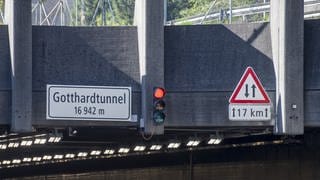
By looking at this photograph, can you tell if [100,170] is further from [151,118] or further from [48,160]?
[151,118]

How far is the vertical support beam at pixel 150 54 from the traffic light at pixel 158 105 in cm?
30

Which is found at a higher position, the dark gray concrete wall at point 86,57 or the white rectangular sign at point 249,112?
the dark gray concrete wall at point 86,57

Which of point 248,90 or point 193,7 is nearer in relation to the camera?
point 248,90

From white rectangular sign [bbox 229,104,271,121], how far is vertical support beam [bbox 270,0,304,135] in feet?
0.95

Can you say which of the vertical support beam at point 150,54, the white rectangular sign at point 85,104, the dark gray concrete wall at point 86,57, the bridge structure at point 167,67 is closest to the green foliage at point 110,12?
the bridge structure at point 167,67

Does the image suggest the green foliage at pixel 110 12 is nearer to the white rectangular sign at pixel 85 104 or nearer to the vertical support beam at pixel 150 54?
the vertical support beam at pixel 150 54

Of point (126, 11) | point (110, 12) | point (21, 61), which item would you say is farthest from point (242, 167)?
point (21, 61)

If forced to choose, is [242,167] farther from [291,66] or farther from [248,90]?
[248,90]

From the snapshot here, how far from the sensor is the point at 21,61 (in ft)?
74.6

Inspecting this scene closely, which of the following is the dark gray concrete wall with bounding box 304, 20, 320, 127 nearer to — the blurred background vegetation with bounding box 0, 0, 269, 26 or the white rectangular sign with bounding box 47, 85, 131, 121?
the blurred background vegetation with bounding box 0, 0, 269, 26

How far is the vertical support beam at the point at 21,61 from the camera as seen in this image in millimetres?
22547

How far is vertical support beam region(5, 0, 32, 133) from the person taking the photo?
22547mm

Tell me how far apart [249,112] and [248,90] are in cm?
58

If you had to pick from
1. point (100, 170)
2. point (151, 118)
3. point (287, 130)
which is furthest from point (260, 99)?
point (100, 170)
